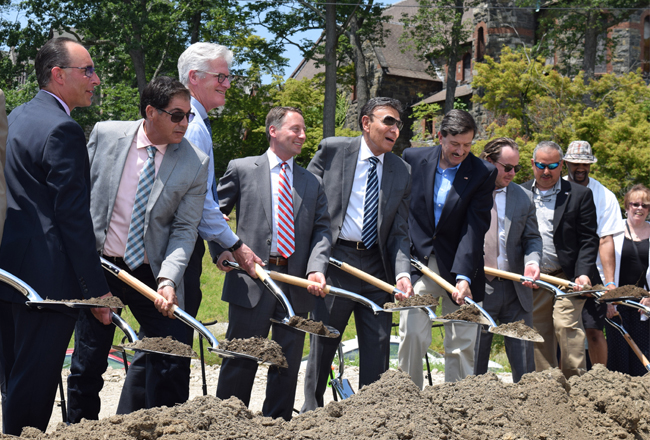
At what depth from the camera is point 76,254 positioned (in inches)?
135

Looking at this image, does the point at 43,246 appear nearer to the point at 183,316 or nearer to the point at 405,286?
the point at 183,316

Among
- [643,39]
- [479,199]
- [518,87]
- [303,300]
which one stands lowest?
[303,300]

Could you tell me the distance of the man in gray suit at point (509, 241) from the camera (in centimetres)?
564

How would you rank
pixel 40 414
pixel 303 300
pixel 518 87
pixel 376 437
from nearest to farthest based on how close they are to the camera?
pixel 376 437, pixel 40 414, pixel 303 300, pixel 518 87

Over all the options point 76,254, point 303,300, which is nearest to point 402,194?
point 303,300

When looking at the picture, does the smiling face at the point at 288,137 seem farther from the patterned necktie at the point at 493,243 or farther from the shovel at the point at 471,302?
the patterned necktie at the point at 493,243

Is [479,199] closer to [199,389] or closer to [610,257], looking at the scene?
[610,257]

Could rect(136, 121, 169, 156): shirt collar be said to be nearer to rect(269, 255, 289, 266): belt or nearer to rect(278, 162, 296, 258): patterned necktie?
rect(278, 162, 296, 258): patterned necktie

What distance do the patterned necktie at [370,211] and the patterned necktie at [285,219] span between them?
2.04ft

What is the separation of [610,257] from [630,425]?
3.40 meters

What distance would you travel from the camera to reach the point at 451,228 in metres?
5.41

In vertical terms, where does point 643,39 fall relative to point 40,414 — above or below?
above

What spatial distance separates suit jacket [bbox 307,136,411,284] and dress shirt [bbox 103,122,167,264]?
1.56 m

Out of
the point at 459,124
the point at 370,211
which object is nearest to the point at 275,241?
the point at 370,211
